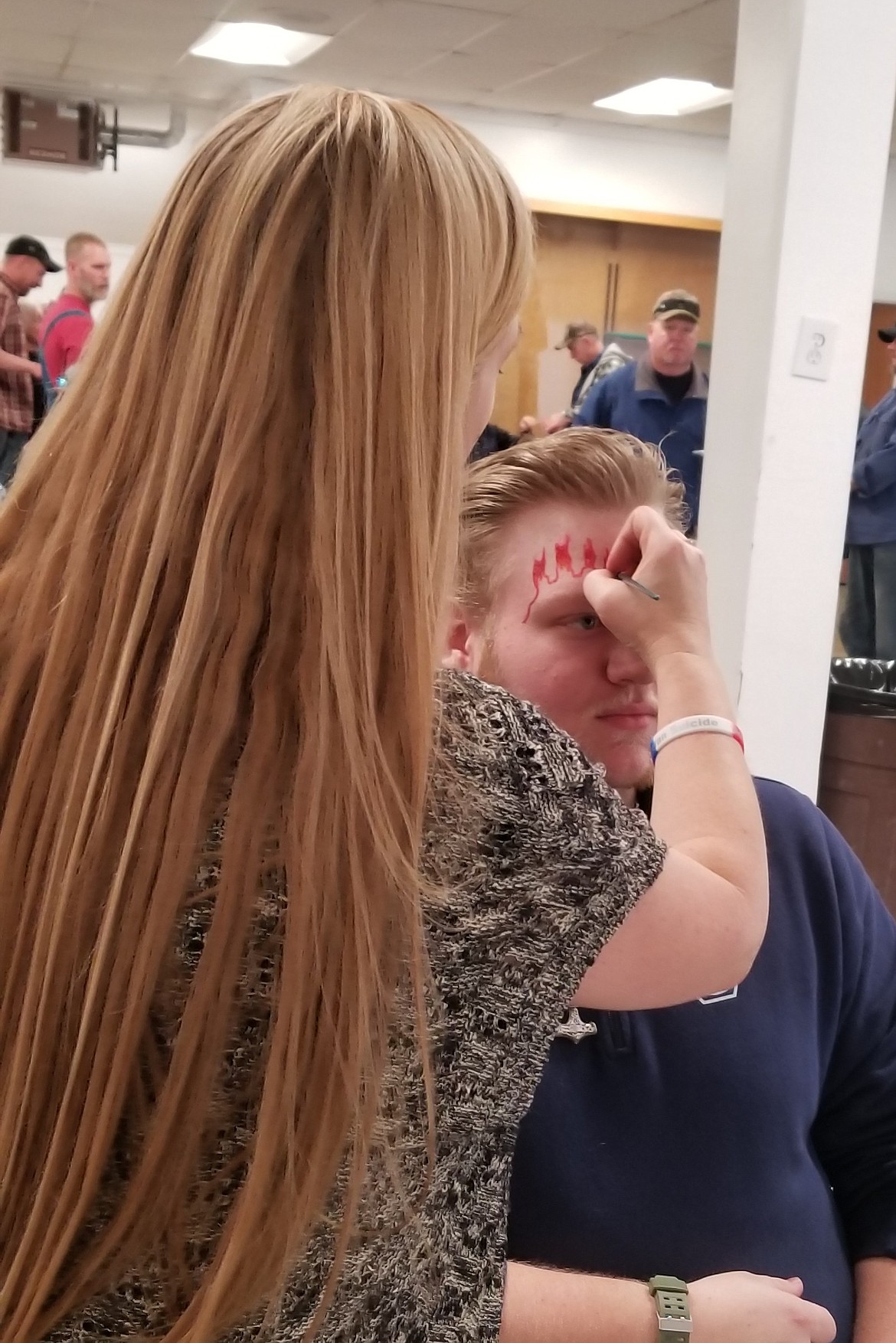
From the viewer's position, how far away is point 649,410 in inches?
177

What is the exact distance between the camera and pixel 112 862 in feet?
1.99

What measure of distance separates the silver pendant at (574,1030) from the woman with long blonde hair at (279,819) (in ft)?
0.91

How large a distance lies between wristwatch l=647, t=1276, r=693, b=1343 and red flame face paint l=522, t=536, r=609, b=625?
23.1 inches

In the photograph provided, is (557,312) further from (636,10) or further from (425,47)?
(636,10)

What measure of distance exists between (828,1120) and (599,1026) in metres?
0.26

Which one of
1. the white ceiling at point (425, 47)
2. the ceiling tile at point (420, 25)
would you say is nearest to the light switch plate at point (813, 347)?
the white ceiling at point (425, 47)

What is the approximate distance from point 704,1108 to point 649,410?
12.4 feet

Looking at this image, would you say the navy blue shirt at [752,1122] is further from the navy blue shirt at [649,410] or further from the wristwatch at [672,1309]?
the navy blue shirt at [649,410]

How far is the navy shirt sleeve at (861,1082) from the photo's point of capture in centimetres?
103

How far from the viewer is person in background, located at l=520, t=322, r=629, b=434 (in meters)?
4.94

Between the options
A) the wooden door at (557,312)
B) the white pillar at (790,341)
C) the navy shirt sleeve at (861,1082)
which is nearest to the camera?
the navy shirt sleeve at (861,1082)

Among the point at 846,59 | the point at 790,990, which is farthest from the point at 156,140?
the point at 790,990

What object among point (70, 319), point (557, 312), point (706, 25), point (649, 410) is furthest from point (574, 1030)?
point (557, 312)

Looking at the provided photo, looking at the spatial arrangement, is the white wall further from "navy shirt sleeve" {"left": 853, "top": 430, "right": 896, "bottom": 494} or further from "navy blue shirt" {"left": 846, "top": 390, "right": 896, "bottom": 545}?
"navy shirt sleeve" {"left": 853, "top": 430, "right": 896, "bottom": 494}
